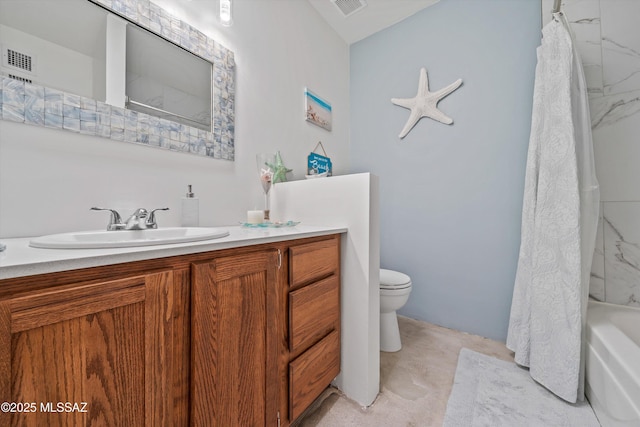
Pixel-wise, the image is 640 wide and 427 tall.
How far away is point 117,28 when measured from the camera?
3.17 feet

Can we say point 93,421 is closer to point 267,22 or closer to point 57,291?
point 57,291

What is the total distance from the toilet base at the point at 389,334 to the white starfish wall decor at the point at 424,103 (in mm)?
1446

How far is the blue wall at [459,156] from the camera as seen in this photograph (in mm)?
1654

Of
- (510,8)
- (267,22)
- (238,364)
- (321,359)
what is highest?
(510,8)

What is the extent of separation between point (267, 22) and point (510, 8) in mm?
1626

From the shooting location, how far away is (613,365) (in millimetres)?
974

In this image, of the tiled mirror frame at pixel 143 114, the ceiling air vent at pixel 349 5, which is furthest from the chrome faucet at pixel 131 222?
the ceiling air vent at pixel 349 5

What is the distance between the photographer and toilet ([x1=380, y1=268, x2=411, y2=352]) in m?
1.52

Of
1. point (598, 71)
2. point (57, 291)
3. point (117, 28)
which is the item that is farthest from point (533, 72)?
point (57, 291)

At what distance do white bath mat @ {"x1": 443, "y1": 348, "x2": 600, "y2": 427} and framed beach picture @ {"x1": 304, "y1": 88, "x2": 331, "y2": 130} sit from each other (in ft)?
6.26

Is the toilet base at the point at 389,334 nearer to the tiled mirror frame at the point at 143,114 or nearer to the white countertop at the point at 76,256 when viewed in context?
the white countertop at the point at 76,256

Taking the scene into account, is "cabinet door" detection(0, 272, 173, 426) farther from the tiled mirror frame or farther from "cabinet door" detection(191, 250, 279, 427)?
the tiled mirror frame

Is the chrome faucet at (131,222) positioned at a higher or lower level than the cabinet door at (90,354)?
higher

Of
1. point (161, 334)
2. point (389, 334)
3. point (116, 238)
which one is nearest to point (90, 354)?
point (161, 334)
